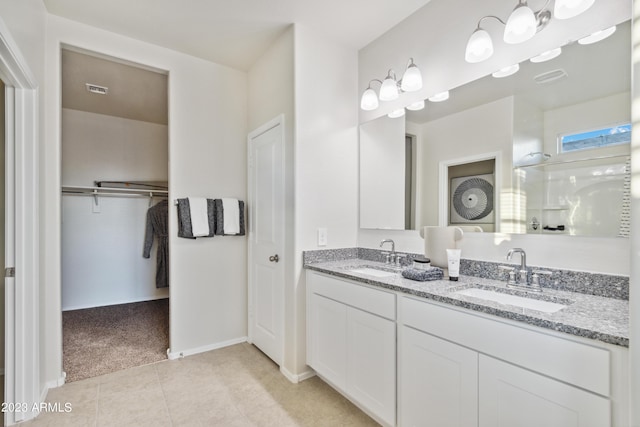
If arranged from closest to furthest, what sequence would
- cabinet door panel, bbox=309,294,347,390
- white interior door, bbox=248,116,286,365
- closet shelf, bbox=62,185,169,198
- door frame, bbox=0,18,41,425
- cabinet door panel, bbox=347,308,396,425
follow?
cabinet door panel, bbox=347,308,396,425
door frame, bbox=0,18,41,425
cabinet door panel, bbox=309,294,347,390
white interior door, bbox=248,116,286,365
closet shelf, bbox=62,185,169,198

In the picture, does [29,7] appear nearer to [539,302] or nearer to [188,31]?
[188,31]

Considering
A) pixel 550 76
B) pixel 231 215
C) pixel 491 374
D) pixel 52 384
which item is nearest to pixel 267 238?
pixel 231 215

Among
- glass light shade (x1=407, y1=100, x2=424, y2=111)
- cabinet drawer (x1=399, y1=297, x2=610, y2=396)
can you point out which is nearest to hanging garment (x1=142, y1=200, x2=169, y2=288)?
glass light shade (x1=407, y1=100, x2=424, y2=111)

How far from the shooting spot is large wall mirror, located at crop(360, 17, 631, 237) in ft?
4.48

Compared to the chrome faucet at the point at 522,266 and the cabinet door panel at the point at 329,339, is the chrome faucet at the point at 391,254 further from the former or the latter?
the chrome faucet at the point at 522,266

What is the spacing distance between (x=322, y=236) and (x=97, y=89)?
2.93 metres

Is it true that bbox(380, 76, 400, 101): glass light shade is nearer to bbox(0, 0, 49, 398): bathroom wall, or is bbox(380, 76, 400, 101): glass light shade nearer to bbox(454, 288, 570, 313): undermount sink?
bbox(454, 288, 570, 313): undermount sink

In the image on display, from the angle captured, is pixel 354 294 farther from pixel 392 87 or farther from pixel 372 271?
pixel 392 87

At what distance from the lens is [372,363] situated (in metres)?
1.76

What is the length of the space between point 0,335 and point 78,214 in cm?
220

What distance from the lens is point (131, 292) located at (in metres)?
4.37

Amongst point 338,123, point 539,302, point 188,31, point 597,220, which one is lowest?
point 539,302

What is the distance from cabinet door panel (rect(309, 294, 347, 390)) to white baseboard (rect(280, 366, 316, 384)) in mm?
163

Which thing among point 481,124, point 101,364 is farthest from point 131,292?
point 481,124
